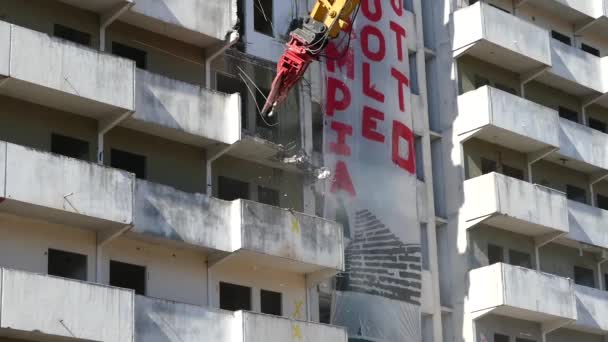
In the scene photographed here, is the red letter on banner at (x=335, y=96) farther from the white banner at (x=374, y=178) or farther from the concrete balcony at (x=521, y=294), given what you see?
the concrete balcony at (x=521, y=294)

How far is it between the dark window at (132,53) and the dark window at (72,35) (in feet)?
3.95

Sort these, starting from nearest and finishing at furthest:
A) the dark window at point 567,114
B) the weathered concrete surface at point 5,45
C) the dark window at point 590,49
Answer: the weathered concrete surface at point 5,45 < the dark window at point 567,114 < the dark window at point 590,49

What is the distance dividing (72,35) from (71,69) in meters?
2.63

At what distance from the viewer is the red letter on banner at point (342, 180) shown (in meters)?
46.7

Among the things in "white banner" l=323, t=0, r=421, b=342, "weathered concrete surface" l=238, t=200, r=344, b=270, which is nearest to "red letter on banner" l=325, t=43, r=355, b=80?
"white banner" l=323, t=0, r=421, b=342

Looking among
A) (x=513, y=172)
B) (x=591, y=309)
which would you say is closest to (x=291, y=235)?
(x=513, y=172)

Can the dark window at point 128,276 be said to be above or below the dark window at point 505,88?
below

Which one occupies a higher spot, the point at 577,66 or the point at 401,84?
the point at 577,66

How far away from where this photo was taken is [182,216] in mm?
40969

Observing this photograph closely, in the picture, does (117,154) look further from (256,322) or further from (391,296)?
(391,296)

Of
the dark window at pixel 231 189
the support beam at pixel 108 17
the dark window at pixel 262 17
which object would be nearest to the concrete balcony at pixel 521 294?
the dark window at pixel 231 189

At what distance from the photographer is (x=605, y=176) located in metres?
56.8

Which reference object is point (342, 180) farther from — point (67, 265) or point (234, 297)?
point (67, 265)

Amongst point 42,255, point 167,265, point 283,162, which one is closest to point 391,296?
point 283,162
